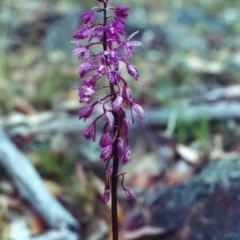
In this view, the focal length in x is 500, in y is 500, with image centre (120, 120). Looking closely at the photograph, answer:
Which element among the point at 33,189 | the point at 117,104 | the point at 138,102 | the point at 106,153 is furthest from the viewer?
the point at 138,102

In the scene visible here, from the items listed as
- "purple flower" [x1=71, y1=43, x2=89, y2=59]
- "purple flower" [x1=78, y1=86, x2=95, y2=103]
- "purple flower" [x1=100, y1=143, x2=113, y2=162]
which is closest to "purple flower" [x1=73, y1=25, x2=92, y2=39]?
"purple flower" [x1=71, y1=43, x2=89, y2=59]

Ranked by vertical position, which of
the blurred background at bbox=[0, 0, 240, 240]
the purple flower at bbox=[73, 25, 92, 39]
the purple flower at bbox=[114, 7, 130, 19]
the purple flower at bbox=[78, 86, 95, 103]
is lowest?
the purple flower at bbox=[78, 86, 95, 103]

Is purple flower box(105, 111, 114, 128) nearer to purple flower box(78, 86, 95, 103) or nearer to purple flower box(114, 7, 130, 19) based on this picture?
purple flower box(78, 86, 95, 103)

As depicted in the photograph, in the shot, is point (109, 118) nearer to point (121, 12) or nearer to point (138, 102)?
point (121, 12)

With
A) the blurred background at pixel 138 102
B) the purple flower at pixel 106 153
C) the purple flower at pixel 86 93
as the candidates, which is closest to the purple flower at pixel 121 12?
the purple flower at pixel 86 93

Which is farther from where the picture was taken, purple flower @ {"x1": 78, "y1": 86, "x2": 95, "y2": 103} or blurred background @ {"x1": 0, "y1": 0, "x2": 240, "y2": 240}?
blurred background @ {"x1": 0, "y1": 0, "x2": 240, "y2": 240}

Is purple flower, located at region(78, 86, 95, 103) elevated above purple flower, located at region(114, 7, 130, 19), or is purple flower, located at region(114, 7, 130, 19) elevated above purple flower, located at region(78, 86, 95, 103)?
purple flower, located at region(114, 7, 130, 19)

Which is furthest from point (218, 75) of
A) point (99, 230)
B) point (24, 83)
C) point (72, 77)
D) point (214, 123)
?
point (99, 230)

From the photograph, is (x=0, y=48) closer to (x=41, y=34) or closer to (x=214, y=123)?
(x=41, y=34)

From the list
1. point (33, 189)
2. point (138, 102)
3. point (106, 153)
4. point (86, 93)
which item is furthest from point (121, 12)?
point (138, 102)
